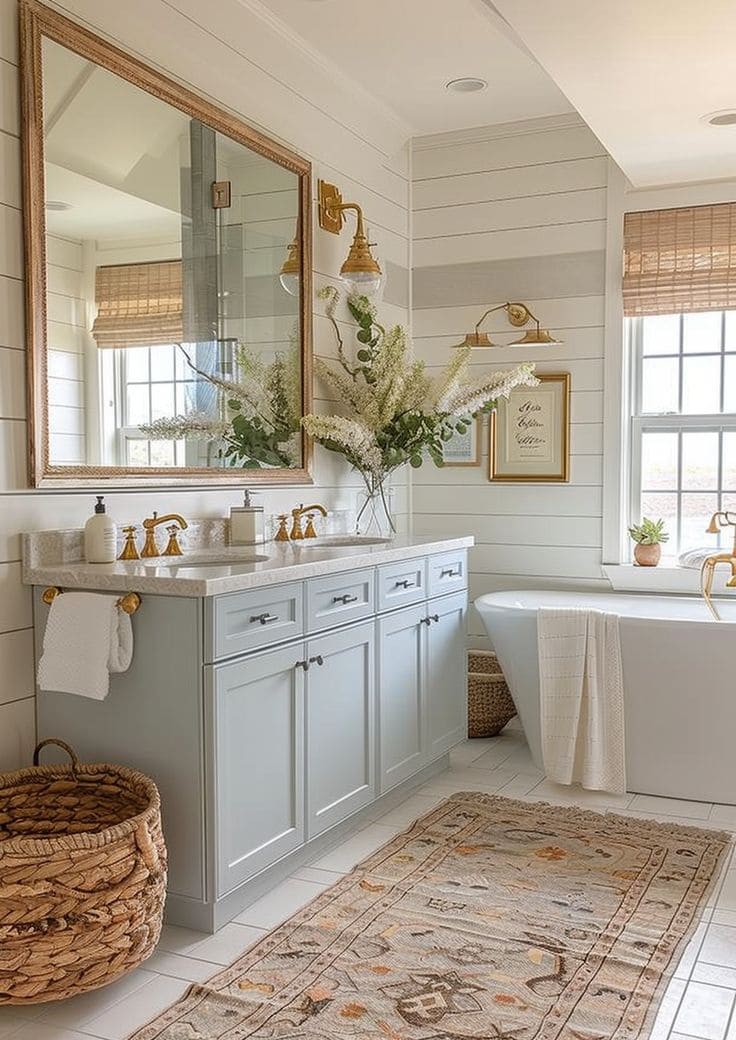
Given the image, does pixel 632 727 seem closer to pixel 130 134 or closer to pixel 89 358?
pixel 89 358

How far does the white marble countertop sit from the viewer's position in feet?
8.32

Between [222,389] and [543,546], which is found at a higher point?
[222,389]

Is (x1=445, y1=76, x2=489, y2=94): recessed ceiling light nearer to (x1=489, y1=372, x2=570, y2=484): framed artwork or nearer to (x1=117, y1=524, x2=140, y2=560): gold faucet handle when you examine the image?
(x1=489, y1=372, x2=570, y2=484): framed artwork

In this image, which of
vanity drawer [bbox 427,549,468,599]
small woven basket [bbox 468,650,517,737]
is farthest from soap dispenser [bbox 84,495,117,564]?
small woven basket [bbox 468,650,517,737]

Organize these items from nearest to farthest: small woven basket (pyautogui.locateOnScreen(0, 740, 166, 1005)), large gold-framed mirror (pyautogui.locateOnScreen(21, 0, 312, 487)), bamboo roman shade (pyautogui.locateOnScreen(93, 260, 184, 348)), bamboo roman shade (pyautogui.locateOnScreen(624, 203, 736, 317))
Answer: small woven basket (pyautogui.locateOnScreen(0, 740, 166, 1005)), large gold-framed mirror (pyautogui.locateOnScreen(21, 0, 312, 487)), bamboo roman shade (pyautogui.locateOnScreen(93, 260, 184, 348)), bamboo roman shade (pyautogui.locateOnScreen(624, 203, 736, 317))

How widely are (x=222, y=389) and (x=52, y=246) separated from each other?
879mm

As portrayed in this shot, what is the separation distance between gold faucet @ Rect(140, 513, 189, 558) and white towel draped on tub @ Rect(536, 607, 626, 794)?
4.71ft

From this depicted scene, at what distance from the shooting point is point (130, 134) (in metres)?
3.04

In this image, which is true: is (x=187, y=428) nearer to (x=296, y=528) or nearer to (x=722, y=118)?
(x=296, y=528)

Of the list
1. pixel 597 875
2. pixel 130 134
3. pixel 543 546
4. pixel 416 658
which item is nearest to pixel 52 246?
pixel 130 134

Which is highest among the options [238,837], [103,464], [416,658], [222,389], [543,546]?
[222,389]

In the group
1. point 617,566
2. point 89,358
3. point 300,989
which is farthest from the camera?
point 617,566

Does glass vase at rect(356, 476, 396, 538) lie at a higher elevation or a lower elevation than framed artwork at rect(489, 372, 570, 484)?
lower

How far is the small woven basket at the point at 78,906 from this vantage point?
2.16 m
